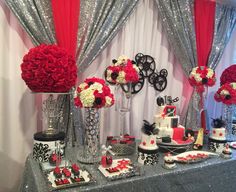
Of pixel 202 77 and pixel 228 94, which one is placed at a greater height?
pixel 202 77

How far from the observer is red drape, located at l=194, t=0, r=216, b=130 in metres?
2.19

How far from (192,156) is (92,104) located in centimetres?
77

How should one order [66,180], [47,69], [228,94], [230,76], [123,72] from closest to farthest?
[66,180] < [47,69] < [123,72] < [228,94] < [230,76]

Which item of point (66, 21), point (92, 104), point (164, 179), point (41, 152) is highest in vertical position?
point (66, 21)

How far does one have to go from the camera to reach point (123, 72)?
152 cm

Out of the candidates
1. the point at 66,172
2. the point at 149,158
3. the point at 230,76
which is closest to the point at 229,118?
the point at 230,76

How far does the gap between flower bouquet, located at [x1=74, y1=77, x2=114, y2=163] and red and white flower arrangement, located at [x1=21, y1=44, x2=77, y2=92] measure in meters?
0.12

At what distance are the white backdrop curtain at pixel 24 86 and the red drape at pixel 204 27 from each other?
0.33 metres

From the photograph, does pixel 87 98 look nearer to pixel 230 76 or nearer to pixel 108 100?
pixel 108 100

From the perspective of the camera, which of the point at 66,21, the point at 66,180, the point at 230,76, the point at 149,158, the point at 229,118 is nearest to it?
the point at 66,180

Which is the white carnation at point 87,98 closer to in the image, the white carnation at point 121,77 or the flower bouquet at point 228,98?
the white carnation at point 121,77

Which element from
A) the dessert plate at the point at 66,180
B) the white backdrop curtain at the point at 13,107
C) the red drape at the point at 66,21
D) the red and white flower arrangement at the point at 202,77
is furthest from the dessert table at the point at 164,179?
the red drape at the point at 66,21

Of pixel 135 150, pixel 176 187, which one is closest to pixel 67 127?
pixel 135 150

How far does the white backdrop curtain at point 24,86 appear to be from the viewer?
63.5 inches
